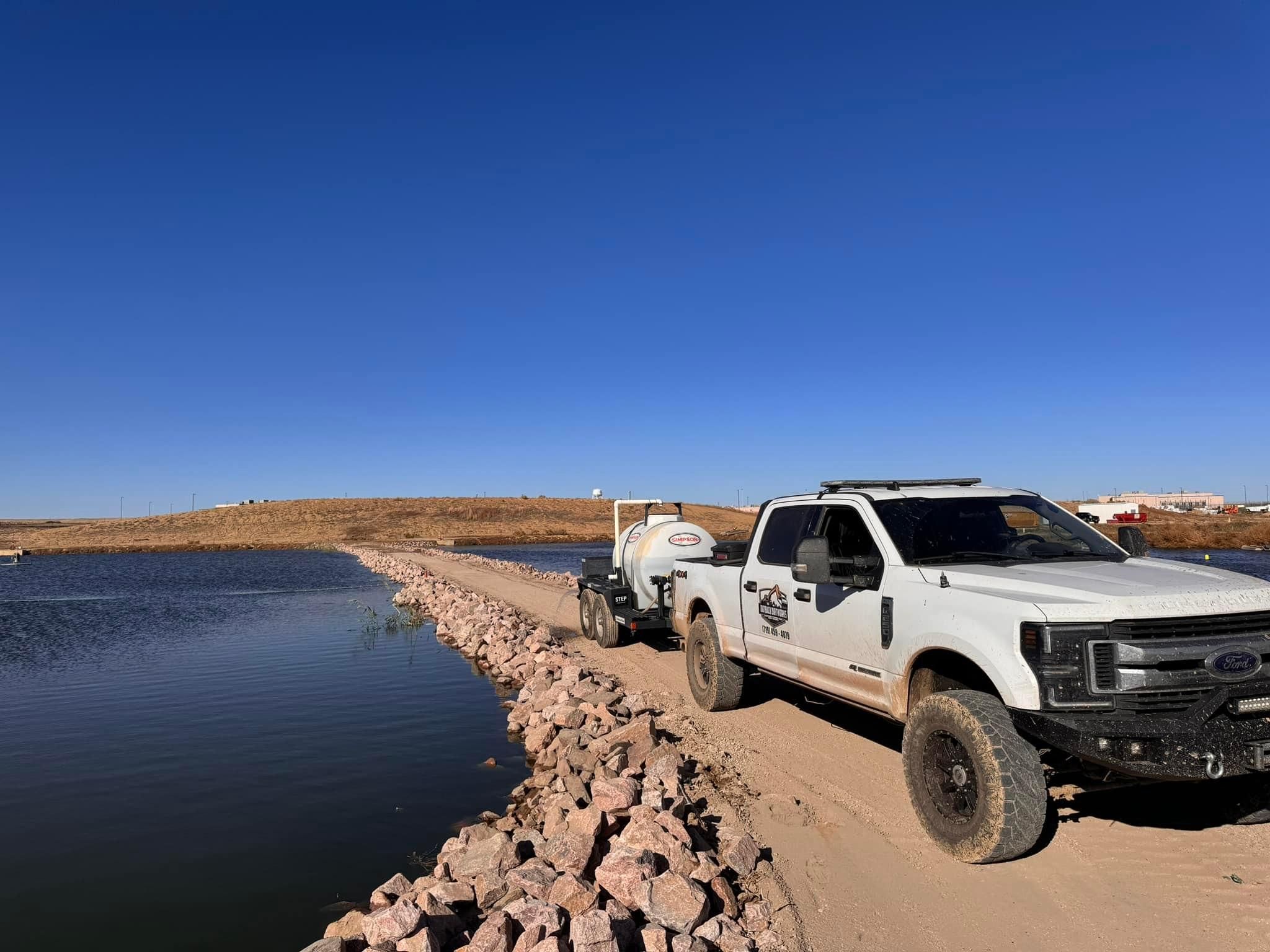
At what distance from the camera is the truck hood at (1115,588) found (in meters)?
4.45

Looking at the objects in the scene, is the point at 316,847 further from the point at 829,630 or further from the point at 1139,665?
the point at 1139,665

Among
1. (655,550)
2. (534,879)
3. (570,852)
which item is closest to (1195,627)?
(570,852)

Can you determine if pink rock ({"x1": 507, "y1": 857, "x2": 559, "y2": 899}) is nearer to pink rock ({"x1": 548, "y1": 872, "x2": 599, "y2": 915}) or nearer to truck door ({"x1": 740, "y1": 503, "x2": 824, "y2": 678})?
pink rock ({"x1": 548, "y1": 872, "x2": 599, "y2": 915})

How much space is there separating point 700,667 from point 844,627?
10.6 ft

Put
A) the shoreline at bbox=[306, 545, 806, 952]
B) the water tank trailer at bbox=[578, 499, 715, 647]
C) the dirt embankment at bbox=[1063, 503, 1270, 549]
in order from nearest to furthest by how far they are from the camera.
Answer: the shoreline at bbox=[306, 545, 806, 952]
the water tank trailer at bbox=[578, 499, 715, 647]
the dirt embankment at bbox=[1063, 503, 1270, 549]

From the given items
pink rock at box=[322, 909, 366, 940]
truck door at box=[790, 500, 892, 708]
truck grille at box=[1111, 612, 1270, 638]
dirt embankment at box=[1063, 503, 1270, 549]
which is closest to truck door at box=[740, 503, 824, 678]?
truck door at box=[790, 500, 892, 708]

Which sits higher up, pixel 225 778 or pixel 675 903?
pixel 675 903

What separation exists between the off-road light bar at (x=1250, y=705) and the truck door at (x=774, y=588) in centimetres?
325

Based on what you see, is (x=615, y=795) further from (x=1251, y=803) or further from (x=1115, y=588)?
(x=1251, y=803)

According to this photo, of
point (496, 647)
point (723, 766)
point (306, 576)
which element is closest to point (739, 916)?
Result: point (723, 766)

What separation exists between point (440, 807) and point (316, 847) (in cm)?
116

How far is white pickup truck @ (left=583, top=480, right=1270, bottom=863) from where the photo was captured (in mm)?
4367

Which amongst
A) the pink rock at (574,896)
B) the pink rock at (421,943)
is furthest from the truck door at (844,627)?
the pink rock at (421,943)

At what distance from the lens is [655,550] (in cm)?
1280
